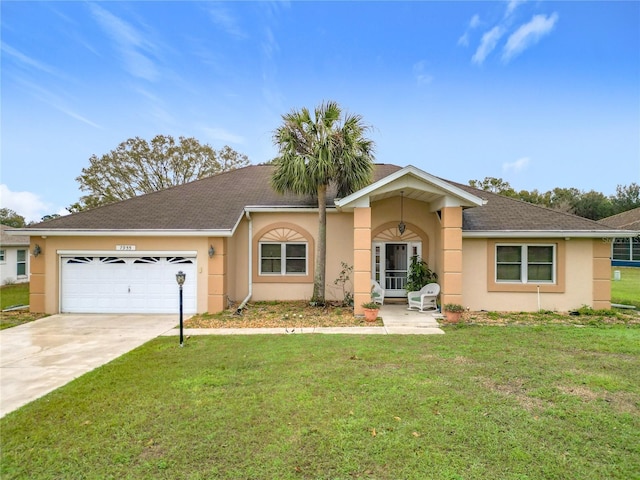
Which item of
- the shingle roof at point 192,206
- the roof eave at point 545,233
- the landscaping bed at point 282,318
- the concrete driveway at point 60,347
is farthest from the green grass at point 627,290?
the concrete driveway at point 60,347

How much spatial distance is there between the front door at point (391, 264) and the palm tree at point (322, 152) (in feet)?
8.40

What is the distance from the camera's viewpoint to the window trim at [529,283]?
11.5 m

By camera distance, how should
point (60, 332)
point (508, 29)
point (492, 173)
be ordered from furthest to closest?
point (492, 173) < point (508, 29) < point (60, 332)

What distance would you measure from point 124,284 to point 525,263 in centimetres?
1432

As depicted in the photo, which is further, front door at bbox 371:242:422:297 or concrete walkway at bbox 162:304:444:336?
front door at bbox 371:242:422:297

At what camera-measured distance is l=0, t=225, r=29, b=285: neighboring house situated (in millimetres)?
20397

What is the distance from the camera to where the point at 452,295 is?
10602 millimetres

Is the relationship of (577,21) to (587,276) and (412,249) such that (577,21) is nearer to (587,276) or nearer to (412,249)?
(587,276)

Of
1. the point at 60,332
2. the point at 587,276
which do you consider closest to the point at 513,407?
the point at 587,276

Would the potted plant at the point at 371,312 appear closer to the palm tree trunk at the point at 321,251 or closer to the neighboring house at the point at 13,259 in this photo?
the palm tree trunk at the point at 321,251

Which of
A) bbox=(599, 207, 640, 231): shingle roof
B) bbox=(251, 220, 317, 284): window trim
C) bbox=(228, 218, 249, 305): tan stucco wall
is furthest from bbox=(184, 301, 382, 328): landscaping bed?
bbox=(599, 207, 640, 231): shingle roof

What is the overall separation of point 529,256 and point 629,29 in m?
10.6

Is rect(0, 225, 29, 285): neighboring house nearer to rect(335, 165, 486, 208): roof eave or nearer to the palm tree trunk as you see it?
the palm tree trunk

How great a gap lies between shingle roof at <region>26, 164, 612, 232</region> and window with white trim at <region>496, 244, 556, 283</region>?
815mm
